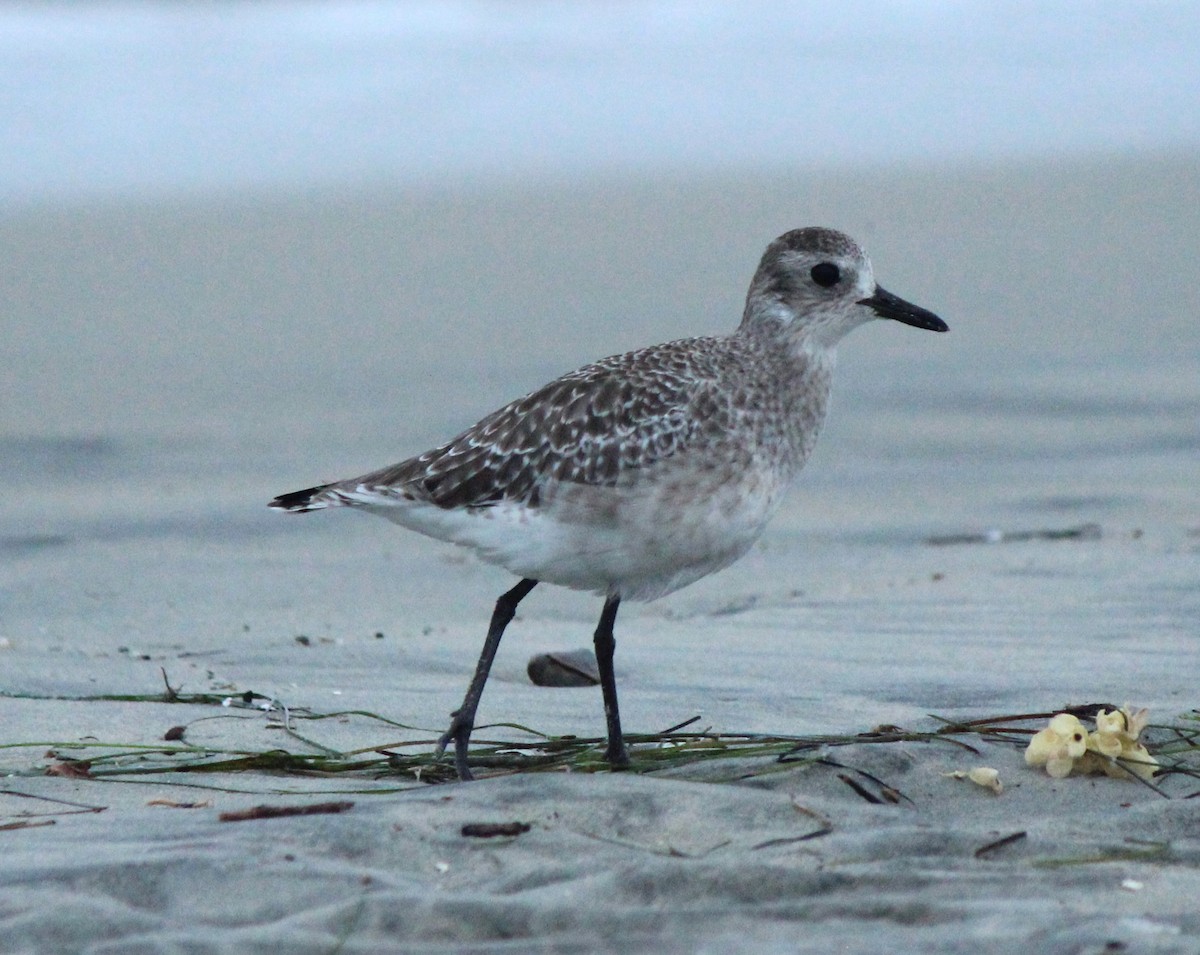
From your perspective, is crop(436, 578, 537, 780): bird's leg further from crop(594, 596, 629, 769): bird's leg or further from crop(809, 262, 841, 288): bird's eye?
crop(809, 262, 841, 288): bird's eye

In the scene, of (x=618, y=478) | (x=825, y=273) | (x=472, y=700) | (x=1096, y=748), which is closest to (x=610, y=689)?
(x=472, y=700)

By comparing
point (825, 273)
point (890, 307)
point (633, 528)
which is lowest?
point (633, 528)

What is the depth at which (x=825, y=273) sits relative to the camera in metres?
5.73

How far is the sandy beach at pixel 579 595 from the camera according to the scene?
392cm

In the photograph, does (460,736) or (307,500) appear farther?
(307,500)

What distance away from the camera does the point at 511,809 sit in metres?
4.48

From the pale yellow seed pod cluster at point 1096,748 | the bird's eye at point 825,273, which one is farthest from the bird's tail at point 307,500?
the pale yellow seed pod cluster at point 1096,748

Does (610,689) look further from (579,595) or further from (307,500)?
(579,595)

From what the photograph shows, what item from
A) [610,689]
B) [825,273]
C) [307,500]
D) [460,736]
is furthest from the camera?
[825,273]

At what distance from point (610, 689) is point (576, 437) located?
2.32 ft

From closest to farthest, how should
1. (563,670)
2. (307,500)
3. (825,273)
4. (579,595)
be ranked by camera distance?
(307,500) → (825,273) → (563,670) → (579,595)

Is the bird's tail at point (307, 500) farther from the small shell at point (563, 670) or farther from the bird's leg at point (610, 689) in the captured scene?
the small shell at point (563, 670)

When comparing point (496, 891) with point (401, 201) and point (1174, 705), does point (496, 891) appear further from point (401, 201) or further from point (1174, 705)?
point (401, 201)

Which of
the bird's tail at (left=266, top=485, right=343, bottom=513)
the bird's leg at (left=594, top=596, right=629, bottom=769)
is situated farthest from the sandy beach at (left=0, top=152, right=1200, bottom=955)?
the bird's tail at (left=266, top=485, right=343, bottom=513)
